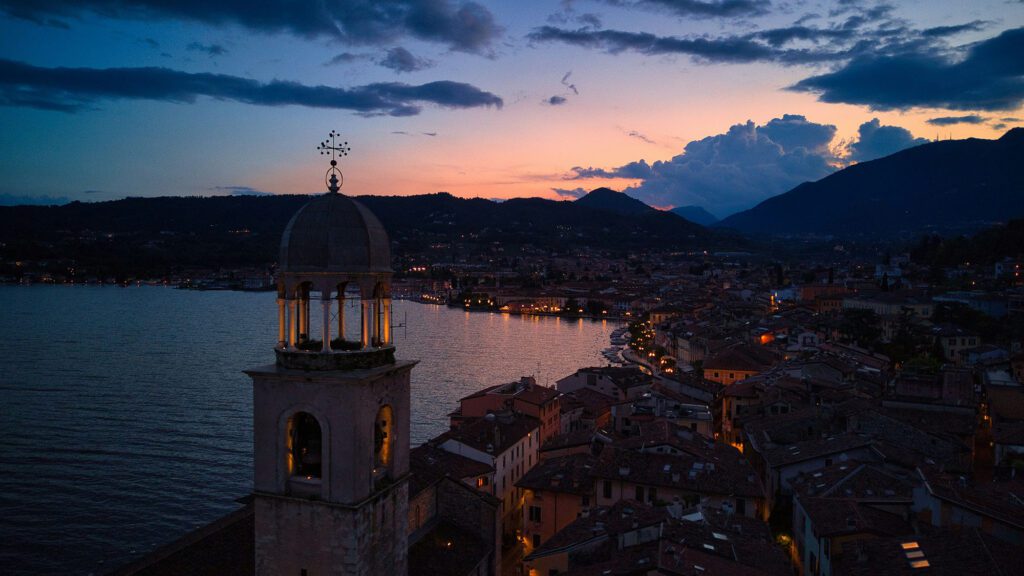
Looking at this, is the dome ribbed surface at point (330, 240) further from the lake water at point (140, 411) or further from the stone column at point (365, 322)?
the lake water at point (140, 411)

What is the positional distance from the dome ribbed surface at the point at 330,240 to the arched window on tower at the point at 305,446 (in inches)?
77.1

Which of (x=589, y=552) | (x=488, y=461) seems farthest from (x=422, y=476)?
(x=488, y=461)

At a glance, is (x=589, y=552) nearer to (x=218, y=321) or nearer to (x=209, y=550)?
(x=209, y=550)

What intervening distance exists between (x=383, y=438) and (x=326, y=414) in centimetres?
113

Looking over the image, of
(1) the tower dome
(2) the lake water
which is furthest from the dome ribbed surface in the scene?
(2) the lake water

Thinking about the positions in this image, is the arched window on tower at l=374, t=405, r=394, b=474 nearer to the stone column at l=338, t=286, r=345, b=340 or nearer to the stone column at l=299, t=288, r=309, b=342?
the stone column at l=338, t=286, r=345, b=340

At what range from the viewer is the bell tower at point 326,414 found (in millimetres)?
8680

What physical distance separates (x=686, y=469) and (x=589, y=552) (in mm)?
6410

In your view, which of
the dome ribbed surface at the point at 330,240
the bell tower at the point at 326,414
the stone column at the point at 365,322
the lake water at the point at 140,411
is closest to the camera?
the bell tower at the point at 326,414

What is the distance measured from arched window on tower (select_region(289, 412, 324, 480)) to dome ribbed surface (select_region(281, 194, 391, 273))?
196 centimetres

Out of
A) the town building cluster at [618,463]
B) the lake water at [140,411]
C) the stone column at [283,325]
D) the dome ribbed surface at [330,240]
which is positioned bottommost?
the lake water at [140,411]

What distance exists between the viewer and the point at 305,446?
9.22m

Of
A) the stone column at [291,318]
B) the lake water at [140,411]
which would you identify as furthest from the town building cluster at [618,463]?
the lake water at [140,411]

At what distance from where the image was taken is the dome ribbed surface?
8992 millimetres
